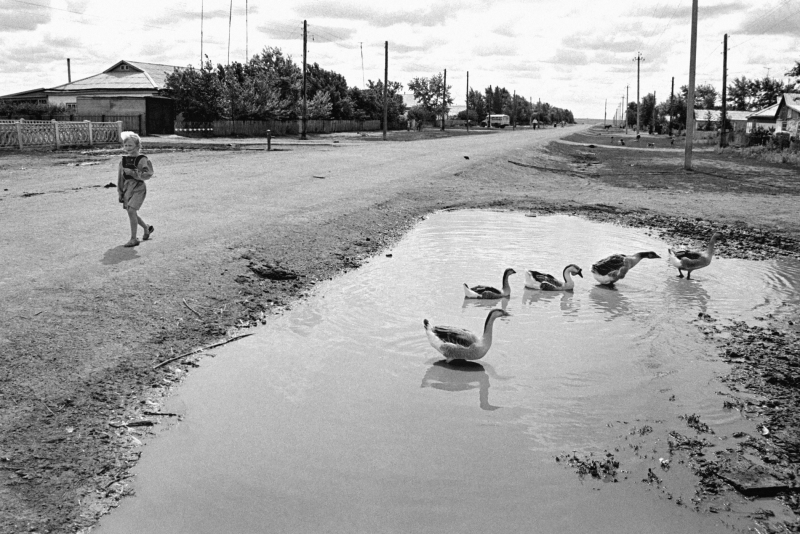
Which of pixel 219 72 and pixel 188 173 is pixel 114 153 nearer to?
pixel 188 173

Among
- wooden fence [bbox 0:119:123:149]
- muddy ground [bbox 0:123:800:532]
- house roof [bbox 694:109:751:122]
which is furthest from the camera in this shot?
house roof [bbox 694:109:751:122]

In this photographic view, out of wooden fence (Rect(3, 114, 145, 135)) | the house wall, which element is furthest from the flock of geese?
the house wall

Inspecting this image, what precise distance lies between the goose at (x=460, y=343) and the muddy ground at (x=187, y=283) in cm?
Result: 204

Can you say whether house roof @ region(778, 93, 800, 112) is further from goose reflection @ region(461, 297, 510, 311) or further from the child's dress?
the child's dress

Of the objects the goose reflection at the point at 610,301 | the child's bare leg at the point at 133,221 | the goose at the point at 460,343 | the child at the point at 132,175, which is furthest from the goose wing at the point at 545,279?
the child's bare leg at the point at 133,221

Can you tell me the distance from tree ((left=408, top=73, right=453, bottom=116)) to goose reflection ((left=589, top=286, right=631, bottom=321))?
4177 inches

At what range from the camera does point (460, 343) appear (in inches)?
272

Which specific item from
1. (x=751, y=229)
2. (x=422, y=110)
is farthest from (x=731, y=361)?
(x=422, y=110)

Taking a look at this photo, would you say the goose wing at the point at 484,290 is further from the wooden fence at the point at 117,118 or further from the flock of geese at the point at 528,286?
the wooden fence at the point at 117,118

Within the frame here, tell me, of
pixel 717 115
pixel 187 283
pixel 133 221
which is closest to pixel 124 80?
pixel 133 221

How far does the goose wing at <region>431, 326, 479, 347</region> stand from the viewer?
691cm

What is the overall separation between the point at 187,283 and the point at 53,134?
2889cm

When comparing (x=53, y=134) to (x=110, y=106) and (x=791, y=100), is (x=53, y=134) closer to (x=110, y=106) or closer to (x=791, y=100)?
(x=110, y=106)

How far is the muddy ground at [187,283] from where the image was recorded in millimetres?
4910
